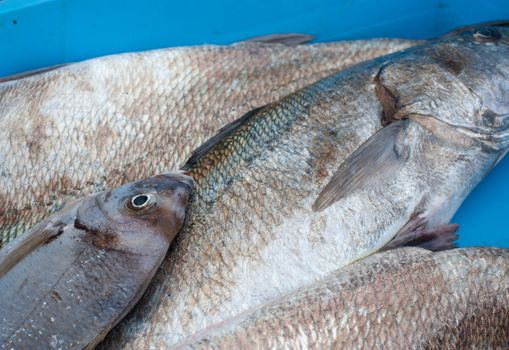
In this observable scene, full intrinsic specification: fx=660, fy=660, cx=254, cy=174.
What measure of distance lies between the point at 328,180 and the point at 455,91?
46 centimetres

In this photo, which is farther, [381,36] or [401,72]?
[381,36]

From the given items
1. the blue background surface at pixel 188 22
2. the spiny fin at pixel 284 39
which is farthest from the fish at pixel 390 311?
the blue background surface at pixel 188 22

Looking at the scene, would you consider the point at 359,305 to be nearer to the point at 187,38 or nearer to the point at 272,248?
the point at 272,248

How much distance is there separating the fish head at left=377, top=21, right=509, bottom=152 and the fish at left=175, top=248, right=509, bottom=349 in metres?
0.37

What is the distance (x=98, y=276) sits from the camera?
1637 mm

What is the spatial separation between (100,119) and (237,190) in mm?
606

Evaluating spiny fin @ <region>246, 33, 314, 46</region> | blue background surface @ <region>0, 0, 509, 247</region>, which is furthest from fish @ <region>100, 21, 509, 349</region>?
blue background surface @ <region>0, 0, 509, 247</region>

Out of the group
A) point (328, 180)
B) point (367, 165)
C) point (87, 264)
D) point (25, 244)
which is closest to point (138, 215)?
point (87, 264)

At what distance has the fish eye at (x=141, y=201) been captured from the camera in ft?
5.62

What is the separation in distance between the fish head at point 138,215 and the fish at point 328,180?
7cm

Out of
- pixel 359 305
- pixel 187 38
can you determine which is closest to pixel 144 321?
pixel 359 305

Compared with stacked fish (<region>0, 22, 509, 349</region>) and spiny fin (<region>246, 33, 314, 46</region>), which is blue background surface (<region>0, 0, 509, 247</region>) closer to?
spiny fin (<region>246, 33, 314, 46</region>)

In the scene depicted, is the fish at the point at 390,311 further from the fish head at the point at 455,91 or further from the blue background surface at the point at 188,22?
the blue background surface at the point at 188,22

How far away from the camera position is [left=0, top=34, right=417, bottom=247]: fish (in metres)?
2.06
